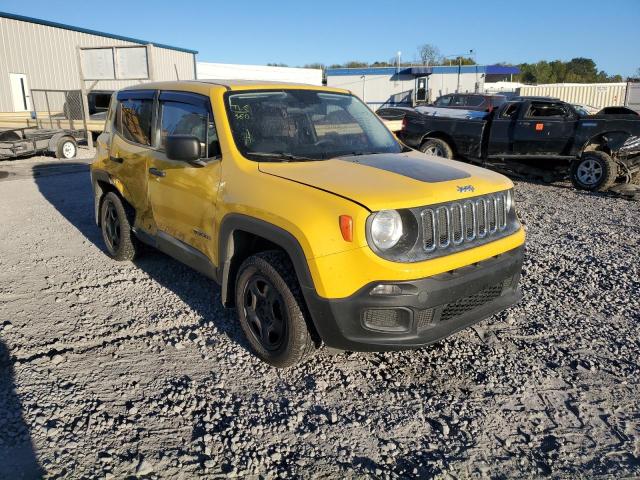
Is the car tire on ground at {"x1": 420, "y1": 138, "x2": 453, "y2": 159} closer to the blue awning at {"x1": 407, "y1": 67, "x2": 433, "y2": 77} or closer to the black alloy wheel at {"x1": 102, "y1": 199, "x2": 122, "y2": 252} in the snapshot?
the black alloy wheel at {"x1": 102, "y1": 199, "x2": 122, "y2": 252}

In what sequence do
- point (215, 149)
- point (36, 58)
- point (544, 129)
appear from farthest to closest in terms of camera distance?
point (36, 58) → point (544, 129) → point (215, 149)

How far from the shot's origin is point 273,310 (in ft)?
11.2

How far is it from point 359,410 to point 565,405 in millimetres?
1234

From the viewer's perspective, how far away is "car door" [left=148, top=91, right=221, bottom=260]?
382cm

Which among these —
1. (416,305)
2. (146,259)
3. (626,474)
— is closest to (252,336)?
(416,305)

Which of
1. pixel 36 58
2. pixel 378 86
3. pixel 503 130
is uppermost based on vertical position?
pixel 36 58

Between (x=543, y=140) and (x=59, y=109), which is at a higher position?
(x=59, y=109)

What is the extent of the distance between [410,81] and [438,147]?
3378cm

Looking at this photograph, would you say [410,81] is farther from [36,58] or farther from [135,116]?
[135,116]

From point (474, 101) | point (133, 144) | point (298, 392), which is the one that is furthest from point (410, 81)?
point (298, 392)

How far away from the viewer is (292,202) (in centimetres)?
310

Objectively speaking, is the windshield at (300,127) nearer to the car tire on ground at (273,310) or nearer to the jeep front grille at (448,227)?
the car tire on ground at (273,310)

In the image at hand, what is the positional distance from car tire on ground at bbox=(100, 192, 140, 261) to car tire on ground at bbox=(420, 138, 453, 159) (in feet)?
24.1

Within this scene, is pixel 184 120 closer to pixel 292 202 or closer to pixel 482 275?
pixel 292 202
